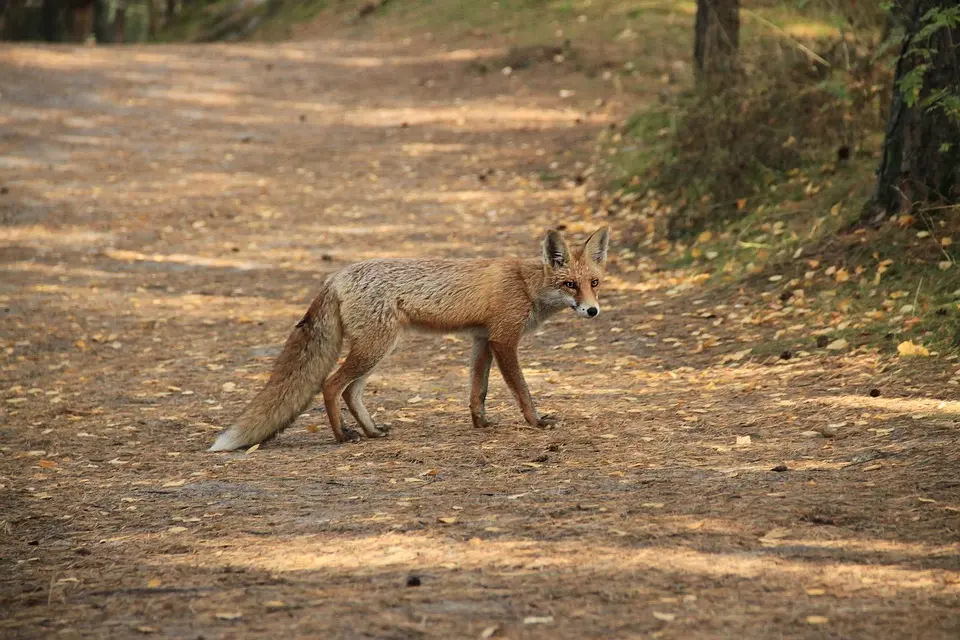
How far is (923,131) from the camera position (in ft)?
31.6

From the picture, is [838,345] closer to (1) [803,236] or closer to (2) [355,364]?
(1) [803,236]

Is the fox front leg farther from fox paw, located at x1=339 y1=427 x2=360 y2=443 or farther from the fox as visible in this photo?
fox paw, located at x1=339 y1=427 x2=360 y2=443

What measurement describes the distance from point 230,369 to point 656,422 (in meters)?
4.05

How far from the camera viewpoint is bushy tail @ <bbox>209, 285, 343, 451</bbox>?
706 cm

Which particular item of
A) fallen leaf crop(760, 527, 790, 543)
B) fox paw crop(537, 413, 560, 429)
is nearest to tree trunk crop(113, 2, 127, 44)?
fox paw crop(537, 413, 560, 429)

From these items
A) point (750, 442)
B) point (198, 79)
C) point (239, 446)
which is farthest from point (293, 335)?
point (198, 79)

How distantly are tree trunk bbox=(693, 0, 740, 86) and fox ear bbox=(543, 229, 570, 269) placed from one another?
7218 mm

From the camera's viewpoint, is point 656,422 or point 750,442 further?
point 656,422

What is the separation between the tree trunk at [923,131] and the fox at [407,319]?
3.79 m

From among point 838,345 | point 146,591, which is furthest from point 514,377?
point 146,591

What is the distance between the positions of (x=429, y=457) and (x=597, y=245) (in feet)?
6.14

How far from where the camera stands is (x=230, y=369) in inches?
380

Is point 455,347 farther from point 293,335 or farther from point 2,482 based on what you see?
point 2,482

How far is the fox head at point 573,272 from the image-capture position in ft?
23.8
